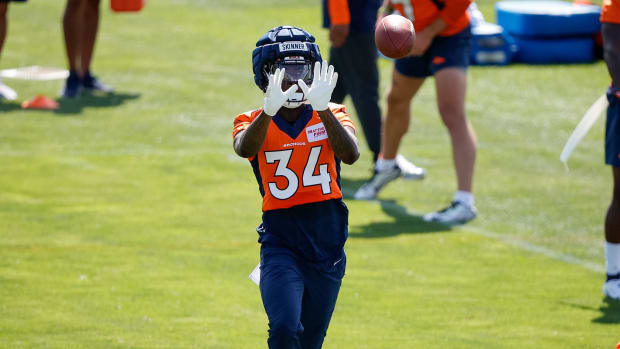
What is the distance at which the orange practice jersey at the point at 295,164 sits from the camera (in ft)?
15.5

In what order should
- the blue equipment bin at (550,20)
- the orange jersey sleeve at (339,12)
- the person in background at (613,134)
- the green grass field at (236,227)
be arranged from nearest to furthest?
1. the green grass field at (236,227)
2. the person in background at (613,134)
3. the orange jersey sleeve at (339,12)
4. the blue equipment bin at (550,20)

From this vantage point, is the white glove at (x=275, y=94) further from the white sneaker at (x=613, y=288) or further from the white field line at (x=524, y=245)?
the white field line at (x=524, y=245)

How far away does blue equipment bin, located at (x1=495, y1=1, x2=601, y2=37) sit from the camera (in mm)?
14453

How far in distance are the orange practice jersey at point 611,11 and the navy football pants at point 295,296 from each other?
2556 millimetres

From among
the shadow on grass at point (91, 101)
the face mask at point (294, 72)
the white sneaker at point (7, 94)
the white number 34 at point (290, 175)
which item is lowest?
the shadow on grass at point (91, 101)

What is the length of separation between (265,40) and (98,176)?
16.9 feet

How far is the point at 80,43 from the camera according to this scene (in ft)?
40.1

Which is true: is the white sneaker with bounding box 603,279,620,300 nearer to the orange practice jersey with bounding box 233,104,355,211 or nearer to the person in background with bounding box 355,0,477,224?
the person in background with bounding box 355,0,477,224

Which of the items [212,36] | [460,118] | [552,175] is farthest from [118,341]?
[212,36]

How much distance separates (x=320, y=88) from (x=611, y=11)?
2634 millimetres

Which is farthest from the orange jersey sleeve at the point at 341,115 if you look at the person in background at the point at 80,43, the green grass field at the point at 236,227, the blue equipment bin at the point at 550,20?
the blue equipment bin at the point at 550,20

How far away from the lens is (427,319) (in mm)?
6359

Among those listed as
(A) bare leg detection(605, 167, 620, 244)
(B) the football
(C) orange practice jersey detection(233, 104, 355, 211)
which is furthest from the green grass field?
(B) the football

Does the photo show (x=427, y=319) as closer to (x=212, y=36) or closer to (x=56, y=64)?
(x=56, y=64)
